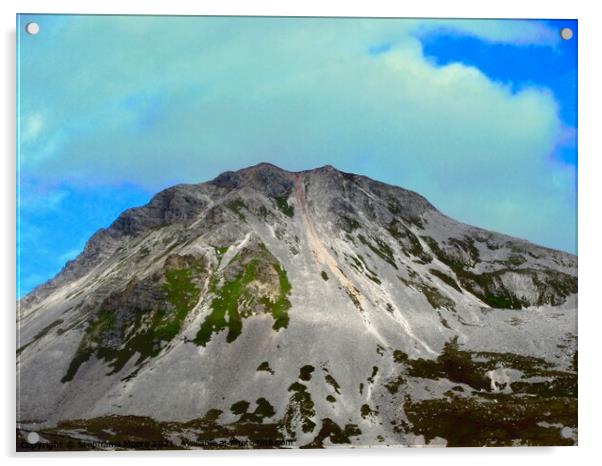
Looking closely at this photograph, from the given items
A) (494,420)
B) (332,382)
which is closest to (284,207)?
(332,382)

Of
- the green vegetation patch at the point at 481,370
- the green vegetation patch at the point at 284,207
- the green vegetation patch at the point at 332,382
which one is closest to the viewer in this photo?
the green vegetation patch at the point at 332,382

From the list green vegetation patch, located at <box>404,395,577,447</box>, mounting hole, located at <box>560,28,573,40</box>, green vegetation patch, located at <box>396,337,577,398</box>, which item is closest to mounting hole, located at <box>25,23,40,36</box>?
mounting hole, located at <box>560,28,573,40</box>

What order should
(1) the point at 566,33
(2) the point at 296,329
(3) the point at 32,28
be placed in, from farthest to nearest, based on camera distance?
(2) the point at 296,329 → (1) the point at 566,33 → (3) the point at 32,28

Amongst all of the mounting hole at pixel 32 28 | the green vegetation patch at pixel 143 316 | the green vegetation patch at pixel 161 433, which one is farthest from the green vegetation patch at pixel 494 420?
the mounting hole at pixel 32 28

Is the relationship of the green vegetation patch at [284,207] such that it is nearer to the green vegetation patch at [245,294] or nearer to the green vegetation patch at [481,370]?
the green vegetation patch at [245,294]

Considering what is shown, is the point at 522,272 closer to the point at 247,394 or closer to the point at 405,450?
the point at 247,394

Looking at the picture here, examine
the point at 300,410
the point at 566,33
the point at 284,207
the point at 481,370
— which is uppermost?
the point at 284,207

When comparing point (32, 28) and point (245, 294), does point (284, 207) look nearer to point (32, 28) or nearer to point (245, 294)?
point (245, 294)
